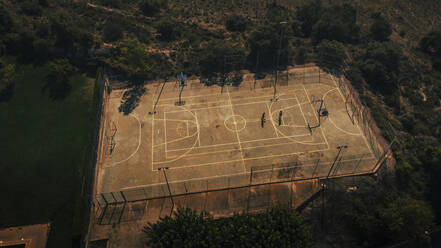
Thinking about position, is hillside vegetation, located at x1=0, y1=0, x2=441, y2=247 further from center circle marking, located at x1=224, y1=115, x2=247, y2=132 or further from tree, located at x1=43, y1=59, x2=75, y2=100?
center circle marking, located at x1=224, y1=115, x2=247, y2=132

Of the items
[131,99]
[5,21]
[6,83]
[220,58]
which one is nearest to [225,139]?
[220,58]

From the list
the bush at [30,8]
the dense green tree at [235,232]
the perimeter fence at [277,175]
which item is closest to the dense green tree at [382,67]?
the perimeter fence at [277,175]

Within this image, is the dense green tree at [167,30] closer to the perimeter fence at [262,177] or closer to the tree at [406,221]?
the perimeter fence at [262,177]

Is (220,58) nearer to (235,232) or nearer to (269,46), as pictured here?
(269,46)

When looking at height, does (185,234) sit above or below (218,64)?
below

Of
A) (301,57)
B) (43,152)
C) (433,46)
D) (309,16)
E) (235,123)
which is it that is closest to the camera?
(43,152)

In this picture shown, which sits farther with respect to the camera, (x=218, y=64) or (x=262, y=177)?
(x=218, y=64)
